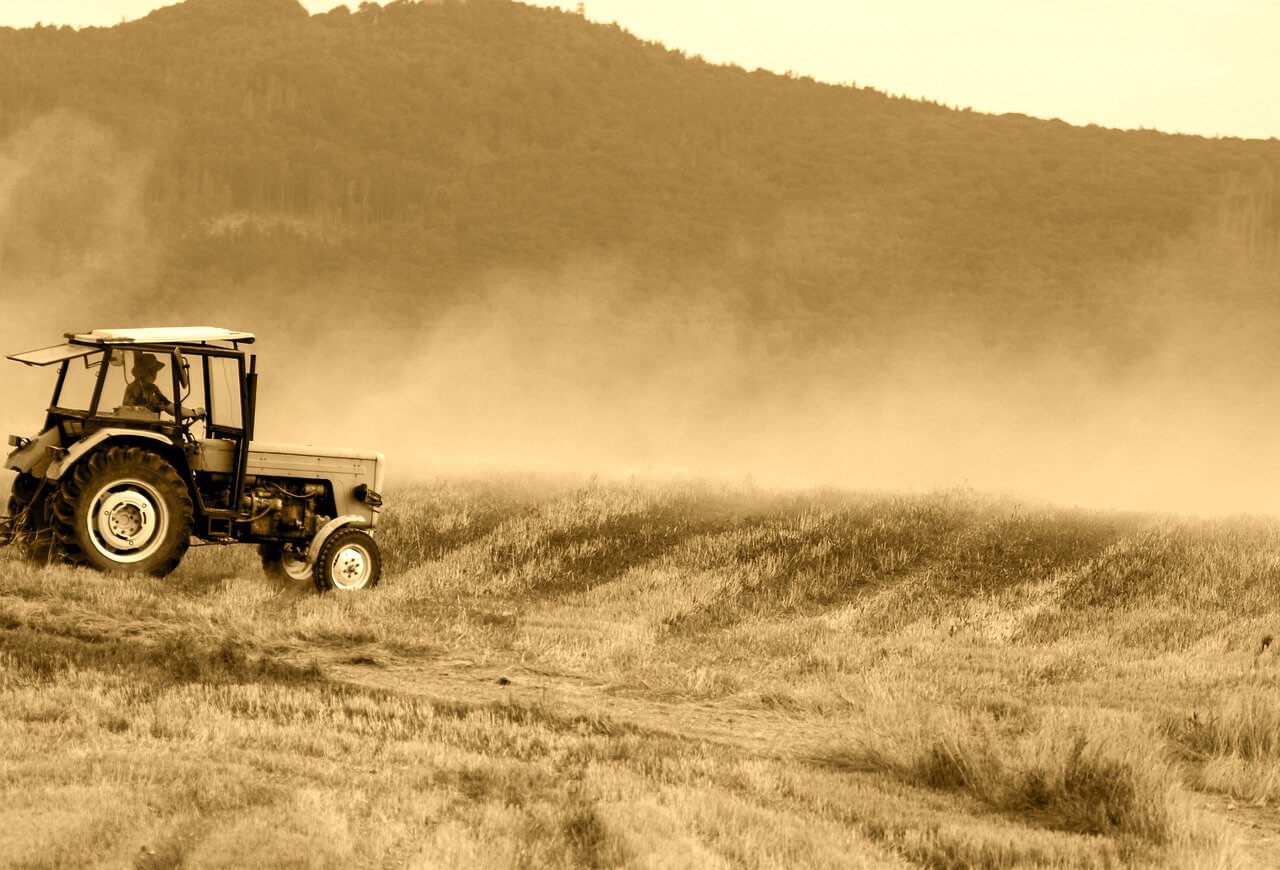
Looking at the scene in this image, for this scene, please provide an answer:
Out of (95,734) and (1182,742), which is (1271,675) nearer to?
(1182,742)

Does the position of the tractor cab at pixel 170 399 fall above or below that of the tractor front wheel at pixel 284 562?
above

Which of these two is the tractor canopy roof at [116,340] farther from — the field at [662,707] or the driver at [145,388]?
the field at [662,707]

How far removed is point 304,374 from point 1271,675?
5799 cm

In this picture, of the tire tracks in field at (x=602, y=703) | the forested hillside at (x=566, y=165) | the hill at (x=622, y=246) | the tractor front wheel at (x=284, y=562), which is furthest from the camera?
the forested hillside at (x=566, y=165)

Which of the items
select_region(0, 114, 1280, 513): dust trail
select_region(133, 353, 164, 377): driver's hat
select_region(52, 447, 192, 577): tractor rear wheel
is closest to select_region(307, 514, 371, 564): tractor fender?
select_region(52, 447, 192, 577): tractor rear wheel

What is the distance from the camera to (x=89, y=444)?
1466 centimetres

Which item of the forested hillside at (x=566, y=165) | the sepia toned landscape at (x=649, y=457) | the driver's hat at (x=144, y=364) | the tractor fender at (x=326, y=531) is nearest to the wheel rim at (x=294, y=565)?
the sepia toned landscape at (x=649, y=457)

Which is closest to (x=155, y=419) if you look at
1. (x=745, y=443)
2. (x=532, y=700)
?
(x=532, y=700)

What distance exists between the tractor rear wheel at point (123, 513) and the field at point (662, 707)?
52cm

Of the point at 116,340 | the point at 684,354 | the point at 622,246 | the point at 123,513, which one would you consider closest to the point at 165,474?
the point at 123,513

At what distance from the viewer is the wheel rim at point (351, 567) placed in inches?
633

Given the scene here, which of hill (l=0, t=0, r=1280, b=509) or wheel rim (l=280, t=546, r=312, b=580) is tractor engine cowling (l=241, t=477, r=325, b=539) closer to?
wheel rim (l=280, t=546, r=312, b=580)

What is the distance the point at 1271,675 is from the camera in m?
12.8

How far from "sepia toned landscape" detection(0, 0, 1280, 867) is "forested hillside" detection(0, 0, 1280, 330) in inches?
12.4
